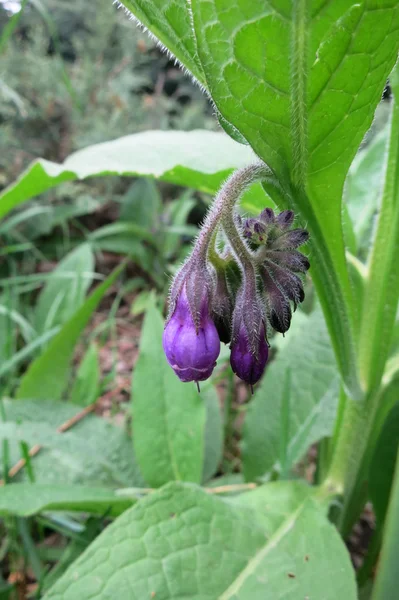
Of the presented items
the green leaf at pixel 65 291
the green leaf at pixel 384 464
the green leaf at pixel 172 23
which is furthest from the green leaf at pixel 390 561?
the green leaf at pixel 65 291

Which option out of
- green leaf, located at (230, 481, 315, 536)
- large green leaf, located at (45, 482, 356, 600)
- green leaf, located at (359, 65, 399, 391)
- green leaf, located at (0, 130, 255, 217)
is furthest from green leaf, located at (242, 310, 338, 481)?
green leaf, located at (0, 130, 255, 217)

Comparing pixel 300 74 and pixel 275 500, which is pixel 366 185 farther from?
pixel 300 74

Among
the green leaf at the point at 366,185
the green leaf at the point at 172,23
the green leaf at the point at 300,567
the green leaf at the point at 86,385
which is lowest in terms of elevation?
the green leaf at the point at 300,567

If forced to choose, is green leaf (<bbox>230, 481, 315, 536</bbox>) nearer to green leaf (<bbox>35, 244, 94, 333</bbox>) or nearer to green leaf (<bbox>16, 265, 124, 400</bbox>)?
green leaf (<bbox>16, 265, 124, 400</bbox>)

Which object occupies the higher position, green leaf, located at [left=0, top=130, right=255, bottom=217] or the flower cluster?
green leaf, located at [left=0, top=130, right=255, bottom=217]

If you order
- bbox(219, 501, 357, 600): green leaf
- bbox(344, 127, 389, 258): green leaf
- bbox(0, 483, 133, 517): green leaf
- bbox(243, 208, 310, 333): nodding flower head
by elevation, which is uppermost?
bbox(344, 127, 389, 258): green leaf

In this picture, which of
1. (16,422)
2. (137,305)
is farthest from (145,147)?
(137,305)

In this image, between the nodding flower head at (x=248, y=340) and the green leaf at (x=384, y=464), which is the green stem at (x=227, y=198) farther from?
the green leaf at (x=384, y=464)
